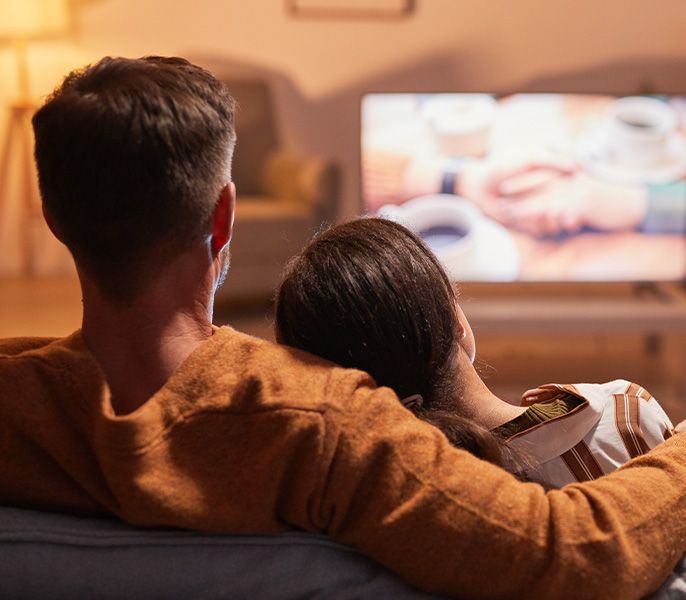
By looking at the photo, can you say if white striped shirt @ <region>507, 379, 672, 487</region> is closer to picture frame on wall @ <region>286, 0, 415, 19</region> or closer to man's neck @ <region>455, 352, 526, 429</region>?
man's neck @ <region>455, 352, 526, 429</region>

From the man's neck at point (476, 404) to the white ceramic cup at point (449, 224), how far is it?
8.98ft

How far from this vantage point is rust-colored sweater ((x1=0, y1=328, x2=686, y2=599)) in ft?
2.65

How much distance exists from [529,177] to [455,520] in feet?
10.4

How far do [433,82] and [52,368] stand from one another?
458cm

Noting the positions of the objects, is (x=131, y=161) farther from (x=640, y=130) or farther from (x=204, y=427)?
(x=640, y=130)

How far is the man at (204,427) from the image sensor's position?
0.81 meters

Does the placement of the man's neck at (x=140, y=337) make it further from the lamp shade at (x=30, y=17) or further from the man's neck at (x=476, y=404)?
the lamp shade at (x=30, y=17)

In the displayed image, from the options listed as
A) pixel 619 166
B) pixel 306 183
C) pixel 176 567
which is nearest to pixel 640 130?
pixel 619 166

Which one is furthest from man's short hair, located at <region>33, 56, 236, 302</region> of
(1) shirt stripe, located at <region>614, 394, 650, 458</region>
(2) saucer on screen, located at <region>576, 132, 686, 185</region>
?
(2) saucer on screen, located at <region>576, 132, 686, 185</region>

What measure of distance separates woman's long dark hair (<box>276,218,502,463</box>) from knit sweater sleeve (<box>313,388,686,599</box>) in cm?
15

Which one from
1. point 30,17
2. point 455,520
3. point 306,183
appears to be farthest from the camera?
point 30,17

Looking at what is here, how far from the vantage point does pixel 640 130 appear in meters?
3.89

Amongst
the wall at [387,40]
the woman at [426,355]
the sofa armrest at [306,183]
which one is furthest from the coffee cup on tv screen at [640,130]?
the woman at [426,355]

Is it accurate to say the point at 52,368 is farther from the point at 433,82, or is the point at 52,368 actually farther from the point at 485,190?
the point at 433,82
